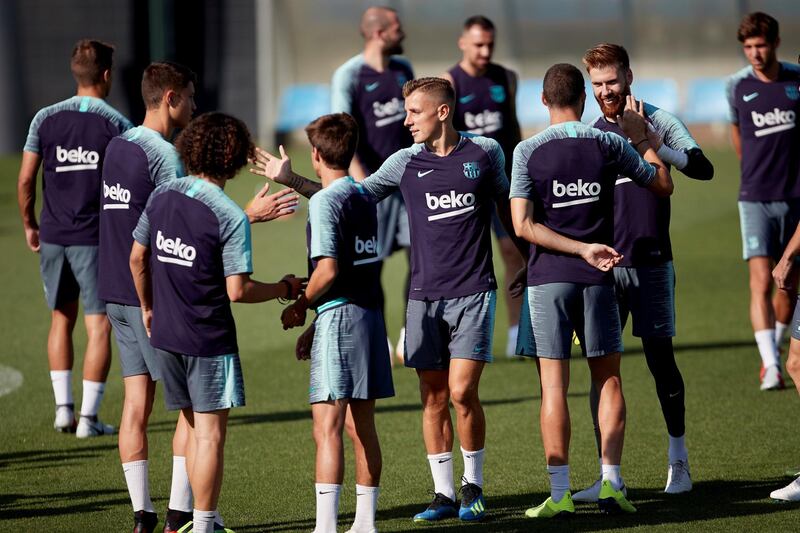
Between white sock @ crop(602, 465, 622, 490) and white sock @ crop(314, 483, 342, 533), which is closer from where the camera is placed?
white sock @ crop(314, 483, 342, 533)

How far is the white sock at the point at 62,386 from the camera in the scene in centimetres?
767

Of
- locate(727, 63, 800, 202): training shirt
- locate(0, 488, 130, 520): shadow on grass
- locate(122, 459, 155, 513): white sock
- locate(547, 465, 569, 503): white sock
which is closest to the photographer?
locate(122, 459, 155, 513): white sock

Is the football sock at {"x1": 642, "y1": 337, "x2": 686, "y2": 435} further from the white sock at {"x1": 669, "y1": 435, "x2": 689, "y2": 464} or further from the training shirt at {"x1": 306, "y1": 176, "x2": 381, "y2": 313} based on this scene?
the training shirt at {"x1": 306, "y1": 176, "x2": 381, "y2": 313}

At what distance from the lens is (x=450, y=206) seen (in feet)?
18.6

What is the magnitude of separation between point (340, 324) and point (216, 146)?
0.93 meters

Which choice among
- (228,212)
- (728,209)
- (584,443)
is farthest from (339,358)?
(728,209)

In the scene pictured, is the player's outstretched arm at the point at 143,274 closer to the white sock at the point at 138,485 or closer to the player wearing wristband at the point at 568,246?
the white sock at the point at 138,485

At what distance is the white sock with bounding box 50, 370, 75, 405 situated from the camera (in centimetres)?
767

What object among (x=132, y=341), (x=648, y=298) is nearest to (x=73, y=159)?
(x=132, y=341)

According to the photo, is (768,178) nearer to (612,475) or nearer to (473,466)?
(612,475)

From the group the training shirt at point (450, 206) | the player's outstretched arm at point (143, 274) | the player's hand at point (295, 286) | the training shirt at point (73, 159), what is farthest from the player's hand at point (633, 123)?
the training shirt at point (73, 159)

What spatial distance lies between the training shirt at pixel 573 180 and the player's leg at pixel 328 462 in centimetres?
120

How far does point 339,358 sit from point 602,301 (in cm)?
129

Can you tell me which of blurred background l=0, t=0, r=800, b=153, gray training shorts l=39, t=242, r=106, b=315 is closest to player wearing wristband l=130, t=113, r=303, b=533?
gray training shorts l=39, t=242, r=106, b=315
